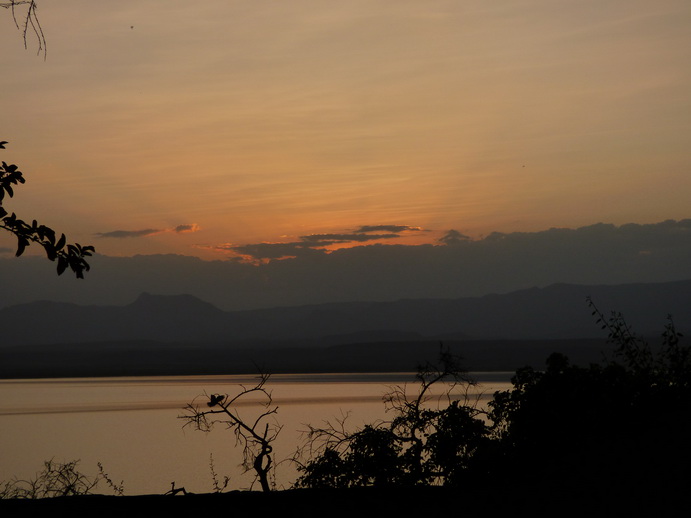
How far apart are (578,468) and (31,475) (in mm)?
30087

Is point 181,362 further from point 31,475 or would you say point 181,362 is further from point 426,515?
point 426,515

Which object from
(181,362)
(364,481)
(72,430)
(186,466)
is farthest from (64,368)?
(364,481)

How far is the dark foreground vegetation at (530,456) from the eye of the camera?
1134 cm

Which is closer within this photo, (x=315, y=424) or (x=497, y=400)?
(x=497, y=400)

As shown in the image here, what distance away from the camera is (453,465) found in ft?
58.3

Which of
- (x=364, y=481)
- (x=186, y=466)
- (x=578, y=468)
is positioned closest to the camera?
(x=578, y=468)

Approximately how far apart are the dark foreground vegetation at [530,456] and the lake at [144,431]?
176cm

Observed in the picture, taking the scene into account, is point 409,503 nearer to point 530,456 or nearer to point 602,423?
point 530,456

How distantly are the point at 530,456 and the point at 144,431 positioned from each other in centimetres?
4069

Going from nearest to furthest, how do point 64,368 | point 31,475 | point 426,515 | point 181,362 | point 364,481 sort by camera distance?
point 426,515, point 364,481, point 31,475, point 64,368, point 181,362

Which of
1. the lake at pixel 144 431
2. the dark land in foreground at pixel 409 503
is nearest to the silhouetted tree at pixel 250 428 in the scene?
the dark land in foreground at pixel 409 503

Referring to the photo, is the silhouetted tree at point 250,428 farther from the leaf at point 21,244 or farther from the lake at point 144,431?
the leaf at point 21,244

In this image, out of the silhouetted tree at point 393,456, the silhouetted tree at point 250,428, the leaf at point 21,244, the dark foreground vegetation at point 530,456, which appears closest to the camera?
the leaf at point 21,244

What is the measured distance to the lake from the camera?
38.6m
